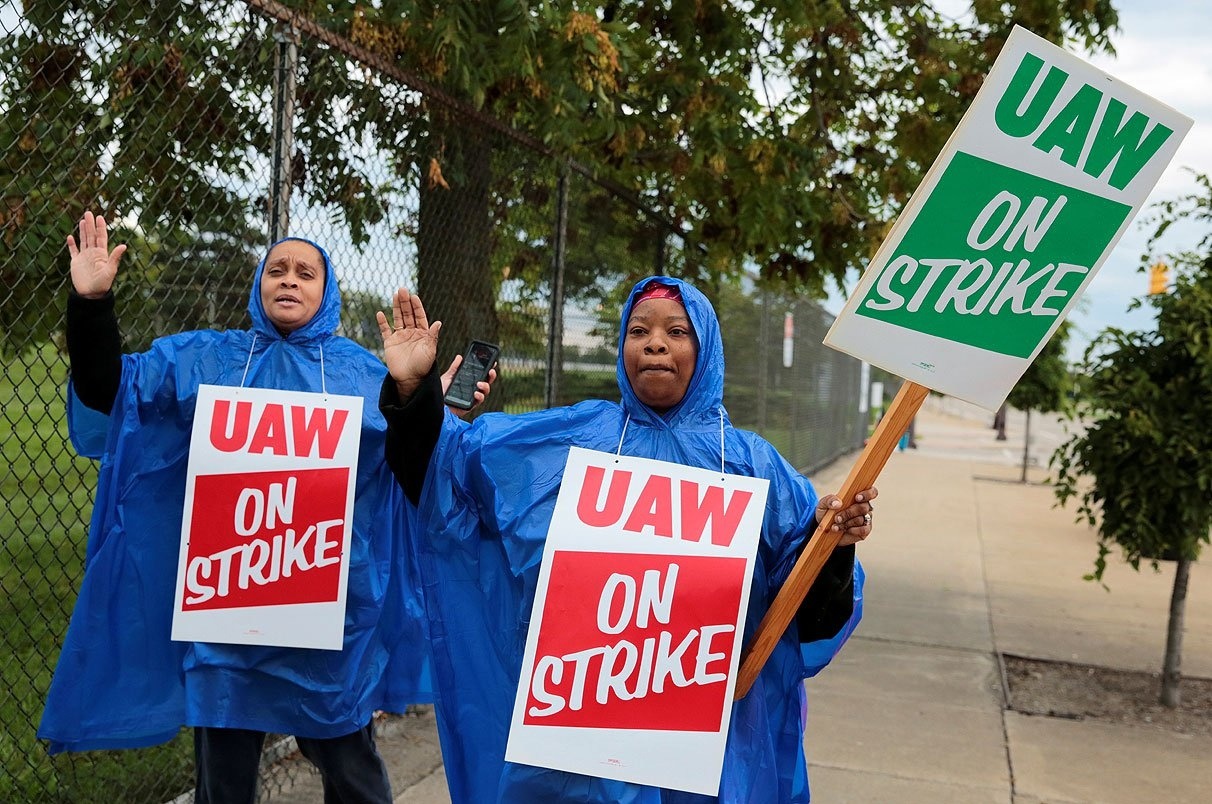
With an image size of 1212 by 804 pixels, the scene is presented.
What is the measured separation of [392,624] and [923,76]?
593 centimetres

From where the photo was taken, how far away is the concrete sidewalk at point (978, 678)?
4988 millimetres

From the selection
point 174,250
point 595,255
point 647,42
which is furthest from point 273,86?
point 647,42

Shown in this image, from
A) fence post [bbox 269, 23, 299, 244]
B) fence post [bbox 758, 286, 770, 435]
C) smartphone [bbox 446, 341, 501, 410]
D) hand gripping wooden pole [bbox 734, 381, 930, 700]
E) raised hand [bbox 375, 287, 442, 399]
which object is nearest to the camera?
hand gripping wooden pole [bbox 734, 381, 930, 700]

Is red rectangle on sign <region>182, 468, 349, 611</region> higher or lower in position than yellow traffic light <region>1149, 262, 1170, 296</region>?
lower

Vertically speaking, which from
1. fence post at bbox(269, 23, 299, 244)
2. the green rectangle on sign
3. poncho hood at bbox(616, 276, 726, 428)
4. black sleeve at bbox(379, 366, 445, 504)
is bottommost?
black sleeve at bbox(379, 366, 445, 504)

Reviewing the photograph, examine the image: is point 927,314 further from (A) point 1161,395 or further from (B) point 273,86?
(A) point 1161,395

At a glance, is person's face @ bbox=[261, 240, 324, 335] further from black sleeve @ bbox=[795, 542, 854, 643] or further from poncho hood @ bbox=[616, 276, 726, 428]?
black sleeve @ bbox=[795, 542, 854, 643]

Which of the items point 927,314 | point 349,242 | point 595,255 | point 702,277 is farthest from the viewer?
point 702,277

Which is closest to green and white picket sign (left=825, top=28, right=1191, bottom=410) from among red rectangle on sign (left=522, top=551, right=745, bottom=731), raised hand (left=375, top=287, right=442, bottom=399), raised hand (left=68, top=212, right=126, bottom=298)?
red rectangle on sign (left=522, top=551, right=745, bottom=731)

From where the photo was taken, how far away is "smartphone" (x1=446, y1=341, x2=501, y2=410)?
3.35 m

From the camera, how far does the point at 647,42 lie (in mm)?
7402

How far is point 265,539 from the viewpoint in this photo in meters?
3.21

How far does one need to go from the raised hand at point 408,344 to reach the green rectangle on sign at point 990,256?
0.93m

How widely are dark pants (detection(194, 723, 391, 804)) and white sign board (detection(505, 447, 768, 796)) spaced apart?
859mm
